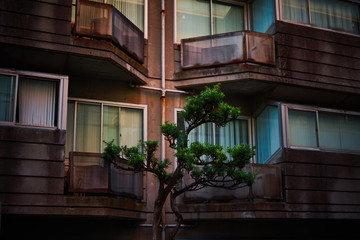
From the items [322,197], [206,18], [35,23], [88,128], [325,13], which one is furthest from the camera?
[325,13]

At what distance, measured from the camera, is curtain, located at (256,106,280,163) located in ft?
50.1

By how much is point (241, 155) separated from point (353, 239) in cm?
680

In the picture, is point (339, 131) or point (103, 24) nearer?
point (103, 24)

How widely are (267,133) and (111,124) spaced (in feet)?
15.6

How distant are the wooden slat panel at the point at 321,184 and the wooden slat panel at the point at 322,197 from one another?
0.38 ft

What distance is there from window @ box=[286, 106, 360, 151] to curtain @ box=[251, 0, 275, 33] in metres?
2.91

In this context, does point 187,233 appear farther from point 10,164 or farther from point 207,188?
point 10,164

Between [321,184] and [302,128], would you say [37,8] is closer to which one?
[302,128]

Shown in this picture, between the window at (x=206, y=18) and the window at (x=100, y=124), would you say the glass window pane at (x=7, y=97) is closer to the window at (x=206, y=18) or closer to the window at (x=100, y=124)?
the window at (x=100, y=124)

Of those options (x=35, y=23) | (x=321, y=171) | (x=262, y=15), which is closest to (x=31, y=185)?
(x=35, y=23)

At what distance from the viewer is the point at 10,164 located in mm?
11867

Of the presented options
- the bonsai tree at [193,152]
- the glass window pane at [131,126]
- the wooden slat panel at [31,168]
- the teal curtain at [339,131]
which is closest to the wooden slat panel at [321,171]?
the teal curtain at [339,131]

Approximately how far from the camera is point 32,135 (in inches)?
485

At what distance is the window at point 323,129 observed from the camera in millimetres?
15383
